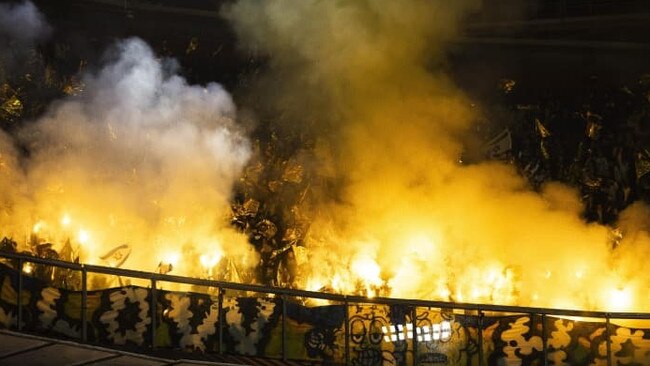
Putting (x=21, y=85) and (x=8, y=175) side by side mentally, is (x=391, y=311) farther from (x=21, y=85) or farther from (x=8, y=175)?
(x=21, y=85)

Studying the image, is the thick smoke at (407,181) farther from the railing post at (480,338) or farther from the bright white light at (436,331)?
the railing post at (480,338)

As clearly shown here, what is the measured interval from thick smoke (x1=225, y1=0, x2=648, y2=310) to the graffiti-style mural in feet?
10.5

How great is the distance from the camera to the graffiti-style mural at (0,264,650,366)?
6.46 metres

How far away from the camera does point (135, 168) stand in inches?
432

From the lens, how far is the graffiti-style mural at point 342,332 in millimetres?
6457

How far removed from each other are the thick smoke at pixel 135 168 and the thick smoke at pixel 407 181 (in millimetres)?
1190

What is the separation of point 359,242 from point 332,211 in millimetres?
716

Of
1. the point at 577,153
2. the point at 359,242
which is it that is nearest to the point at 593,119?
the point at 577,153

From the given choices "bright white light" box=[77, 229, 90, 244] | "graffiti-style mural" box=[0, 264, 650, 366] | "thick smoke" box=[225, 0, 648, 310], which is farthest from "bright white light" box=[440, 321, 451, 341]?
"bright white light" box=[77, 229, 90, 244]

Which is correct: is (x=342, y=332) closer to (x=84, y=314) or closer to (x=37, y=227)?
(x=84, y=314)

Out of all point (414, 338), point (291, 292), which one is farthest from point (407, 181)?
point (291, 292)

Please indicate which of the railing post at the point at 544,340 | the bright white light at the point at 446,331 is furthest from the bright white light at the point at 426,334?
the railing post at the point at 544,340

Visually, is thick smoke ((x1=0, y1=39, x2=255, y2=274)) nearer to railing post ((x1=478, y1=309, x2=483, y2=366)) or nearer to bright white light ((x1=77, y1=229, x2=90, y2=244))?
bright white light ((x1=77, y1=229, x2=90, y2=244))

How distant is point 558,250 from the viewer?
A: 10.2 metres
